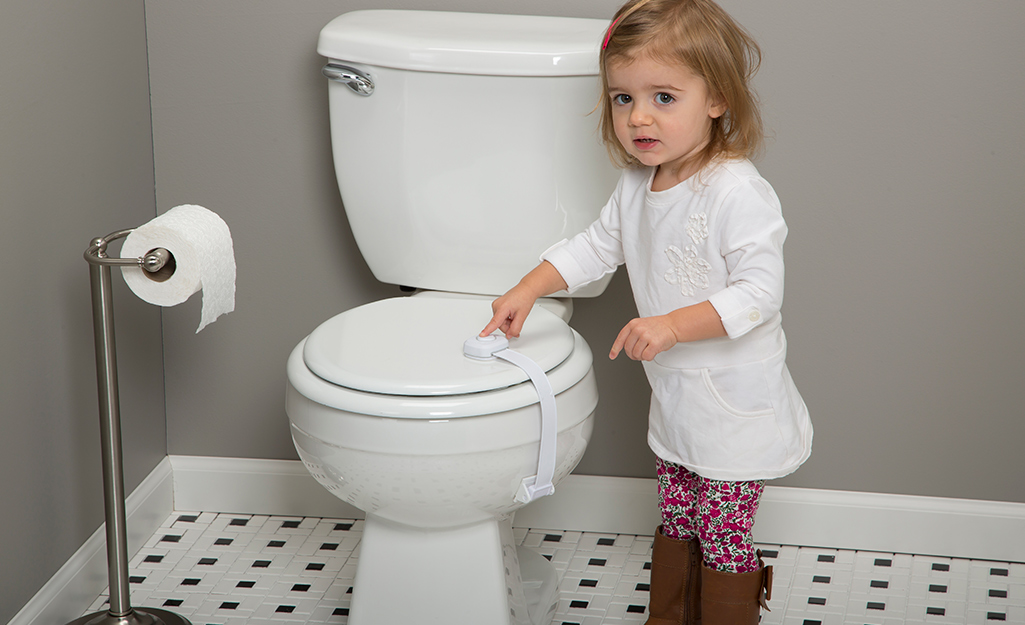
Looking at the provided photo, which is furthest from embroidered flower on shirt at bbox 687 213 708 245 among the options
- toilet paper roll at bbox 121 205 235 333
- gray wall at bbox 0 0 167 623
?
gray wall at bbox 0 0 167 623

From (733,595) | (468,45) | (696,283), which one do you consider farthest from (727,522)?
(468,45)

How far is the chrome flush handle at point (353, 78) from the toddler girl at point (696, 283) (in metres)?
0.34

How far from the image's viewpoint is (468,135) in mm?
1355

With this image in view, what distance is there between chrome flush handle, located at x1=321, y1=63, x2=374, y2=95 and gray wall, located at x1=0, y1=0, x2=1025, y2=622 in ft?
0.61

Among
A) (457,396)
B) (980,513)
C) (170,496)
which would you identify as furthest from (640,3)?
(170,496)

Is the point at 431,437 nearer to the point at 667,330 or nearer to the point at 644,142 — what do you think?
the point at 667,330

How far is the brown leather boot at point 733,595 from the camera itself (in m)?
1.25

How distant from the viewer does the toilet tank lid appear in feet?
4.27

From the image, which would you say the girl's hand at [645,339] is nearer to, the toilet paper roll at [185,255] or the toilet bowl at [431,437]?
the toilet bowl at [431,437]

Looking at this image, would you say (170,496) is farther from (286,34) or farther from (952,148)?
(952,148)

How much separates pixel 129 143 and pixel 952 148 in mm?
1224

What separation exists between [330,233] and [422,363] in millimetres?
569

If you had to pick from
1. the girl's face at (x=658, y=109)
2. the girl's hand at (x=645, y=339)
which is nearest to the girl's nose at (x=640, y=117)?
the girl's face at (x=658, y=109)

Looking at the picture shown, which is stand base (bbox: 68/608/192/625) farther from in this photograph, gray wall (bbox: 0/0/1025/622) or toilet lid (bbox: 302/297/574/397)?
toilet lid (bbox: 302/297/574/397)
